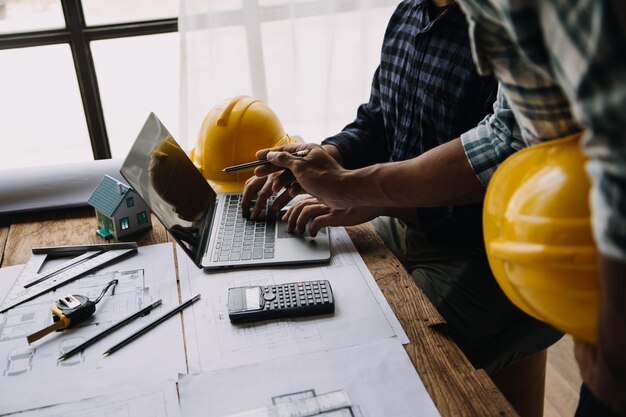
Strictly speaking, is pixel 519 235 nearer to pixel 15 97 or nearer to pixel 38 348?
pixel 38 348

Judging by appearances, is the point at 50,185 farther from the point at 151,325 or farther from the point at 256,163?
the point at 151,325

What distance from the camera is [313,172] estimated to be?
1.08 metres

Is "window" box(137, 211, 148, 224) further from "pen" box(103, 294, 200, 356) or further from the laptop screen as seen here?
"pen" box(103, 294, 200, 356)

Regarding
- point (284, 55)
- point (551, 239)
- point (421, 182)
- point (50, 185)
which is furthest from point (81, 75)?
point (551, 239)

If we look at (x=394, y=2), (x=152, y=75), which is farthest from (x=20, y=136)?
(x=394, y=2)

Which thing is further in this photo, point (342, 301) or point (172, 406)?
point (342, 301)

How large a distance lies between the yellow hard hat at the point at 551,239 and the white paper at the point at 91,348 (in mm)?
468

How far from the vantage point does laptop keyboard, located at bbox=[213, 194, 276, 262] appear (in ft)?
3.42

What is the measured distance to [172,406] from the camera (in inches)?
28.1

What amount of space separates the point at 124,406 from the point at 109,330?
0.57 ft

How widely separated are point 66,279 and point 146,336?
9.9 inches

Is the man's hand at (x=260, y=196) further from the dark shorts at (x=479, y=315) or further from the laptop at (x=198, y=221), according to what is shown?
the dark shorts at (x=479, y=315)

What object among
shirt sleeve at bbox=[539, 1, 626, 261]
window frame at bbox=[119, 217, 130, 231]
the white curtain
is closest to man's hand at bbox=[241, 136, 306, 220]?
window frame at bbox=[119, 217, 130, 231]

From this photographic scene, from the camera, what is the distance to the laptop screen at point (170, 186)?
3.23 feet
